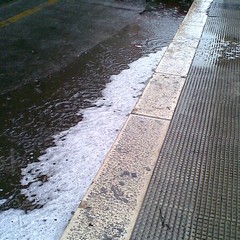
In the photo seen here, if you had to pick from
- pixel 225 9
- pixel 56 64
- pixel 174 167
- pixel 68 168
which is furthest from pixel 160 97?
pixel 225 9

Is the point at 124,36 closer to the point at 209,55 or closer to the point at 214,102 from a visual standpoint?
the point at 209,55

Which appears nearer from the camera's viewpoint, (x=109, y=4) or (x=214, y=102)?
(x=214, y=102)

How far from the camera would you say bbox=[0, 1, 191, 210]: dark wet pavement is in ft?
9.91

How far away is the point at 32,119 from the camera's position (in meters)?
3.35

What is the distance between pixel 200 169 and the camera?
2736mm

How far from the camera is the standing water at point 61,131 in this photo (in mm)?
2385

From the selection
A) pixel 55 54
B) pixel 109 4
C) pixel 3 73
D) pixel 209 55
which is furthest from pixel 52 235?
pixel 109 4

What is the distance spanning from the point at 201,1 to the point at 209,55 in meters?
3.83

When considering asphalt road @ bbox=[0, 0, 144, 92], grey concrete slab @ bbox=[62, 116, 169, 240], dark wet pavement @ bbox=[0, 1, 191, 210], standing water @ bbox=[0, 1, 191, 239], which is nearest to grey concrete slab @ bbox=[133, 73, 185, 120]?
standing water @ bbox=[0, 1, 191, 239]

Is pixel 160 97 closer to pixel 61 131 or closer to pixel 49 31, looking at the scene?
pixel 61 131

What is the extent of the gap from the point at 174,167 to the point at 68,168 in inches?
34.6

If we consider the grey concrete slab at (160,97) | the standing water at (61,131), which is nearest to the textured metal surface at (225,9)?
the standing water at (61,131)

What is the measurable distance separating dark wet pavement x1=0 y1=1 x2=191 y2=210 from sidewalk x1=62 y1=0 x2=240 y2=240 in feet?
1.91

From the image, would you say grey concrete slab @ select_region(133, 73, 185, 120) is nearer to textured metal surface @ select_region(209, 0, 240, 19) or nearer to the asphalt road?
the asphalt road
